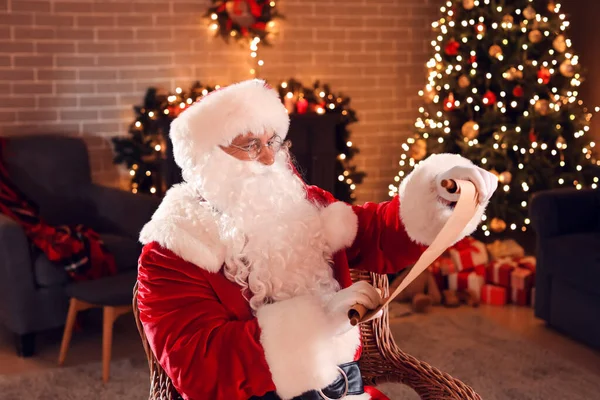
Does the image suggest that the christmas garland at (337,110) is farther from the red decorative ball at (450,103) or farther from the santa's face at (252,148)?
the santa's face at (252,148)

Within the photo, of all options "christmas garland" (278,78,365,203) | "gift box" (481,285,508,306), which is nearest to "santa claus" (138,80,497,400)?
"gift box" (481,285,508,306)

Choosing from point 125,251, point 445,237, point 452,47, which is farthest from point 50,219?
point 445,237

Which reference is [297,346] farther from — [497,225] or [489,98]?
[489,98]

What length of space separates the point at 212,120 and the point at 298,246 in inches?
14.0

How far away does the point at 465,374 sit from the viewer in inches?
125

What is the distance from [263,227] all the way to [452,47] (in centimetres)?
320

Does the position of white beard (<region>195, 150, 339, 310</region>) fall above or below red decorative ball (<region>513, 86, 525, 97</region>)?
below

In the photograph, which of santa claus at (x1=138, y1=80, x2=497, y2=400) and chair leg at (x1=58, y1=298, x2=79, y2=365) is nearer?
santa claus at (x1=138, y1=80, x2=497, y2=400)

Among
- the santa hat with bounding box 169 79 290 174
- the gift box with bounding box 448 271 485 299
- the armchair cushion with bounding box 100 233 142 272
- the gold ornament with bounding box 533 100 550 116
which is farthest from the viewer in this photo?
the gold ornament with bounding box 533 100 550 116

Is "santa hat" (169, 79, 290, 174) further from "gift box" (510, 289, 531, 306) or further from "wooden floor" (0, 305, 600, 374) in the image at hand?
"gift box" (510, 289, 531, 306)

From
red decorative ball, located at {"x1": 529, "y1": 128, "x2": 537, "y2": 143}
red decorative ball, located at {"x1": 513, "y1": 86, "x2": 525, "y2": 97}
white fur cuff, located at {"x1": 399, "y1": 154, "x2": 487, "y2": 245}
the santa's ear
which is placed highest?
red decorative ball, located at {"x1": 513, "y1": 86, "x2": 525, "y2": 97}

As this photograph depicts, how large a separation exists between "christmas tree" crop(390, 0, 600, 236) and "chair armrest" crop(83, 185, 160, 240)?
188cm

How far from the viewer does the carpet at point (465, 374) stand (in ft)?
9.86

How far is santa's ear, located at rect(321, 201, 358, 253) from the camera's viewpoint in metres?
1.73
